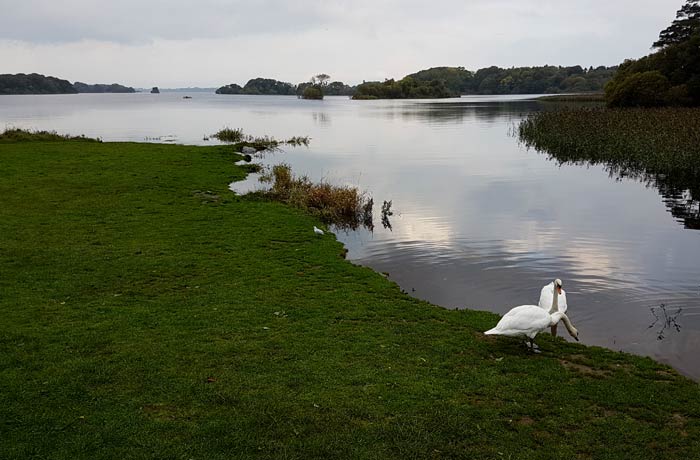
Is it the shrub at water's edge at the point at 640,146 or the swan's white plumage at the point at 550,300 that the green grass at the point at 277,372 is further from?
the shrub at water's edge at the point at 640,146

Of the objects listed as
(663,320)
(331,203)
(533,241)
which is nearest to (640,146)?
(533,241)

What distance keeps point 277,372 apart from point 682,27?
98.6m

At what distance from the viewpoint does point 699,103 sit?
218 feet

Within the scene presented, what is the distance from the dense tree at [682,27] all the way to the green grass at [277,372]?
90720 mm

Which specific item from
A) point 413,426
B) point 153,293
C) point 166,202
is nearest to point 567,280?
point 413,426

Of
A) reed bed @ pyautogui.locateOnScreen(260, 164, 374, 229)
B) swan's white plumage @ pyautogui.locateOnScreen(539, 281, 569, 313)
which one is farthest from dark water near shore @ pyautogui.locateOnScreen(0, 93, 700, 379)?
swan's white plumage @ pyautogui.locateOnScreen(539, 281, 569, 313)

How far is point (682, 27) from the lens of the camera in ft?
276

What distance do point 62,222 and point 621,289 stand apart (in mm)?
17700

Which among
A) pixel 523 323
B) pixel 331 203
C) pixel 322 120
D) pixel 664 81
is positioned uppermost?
pixel 664 81

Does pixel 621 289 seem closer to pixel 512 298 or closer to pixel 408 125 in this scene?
pixel 512 298

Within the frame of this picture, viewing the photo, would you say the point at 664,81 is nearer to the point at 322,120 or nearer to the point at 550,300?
the point at 322,120

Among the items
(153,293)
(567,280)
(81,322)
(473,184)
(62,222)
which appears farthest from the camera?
(473,184)

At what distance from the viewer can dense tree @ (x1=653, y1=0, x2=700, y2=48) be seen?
271ft

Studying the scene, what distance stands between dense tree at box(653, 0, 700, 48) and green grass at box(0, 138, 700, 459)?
90.7 metres
